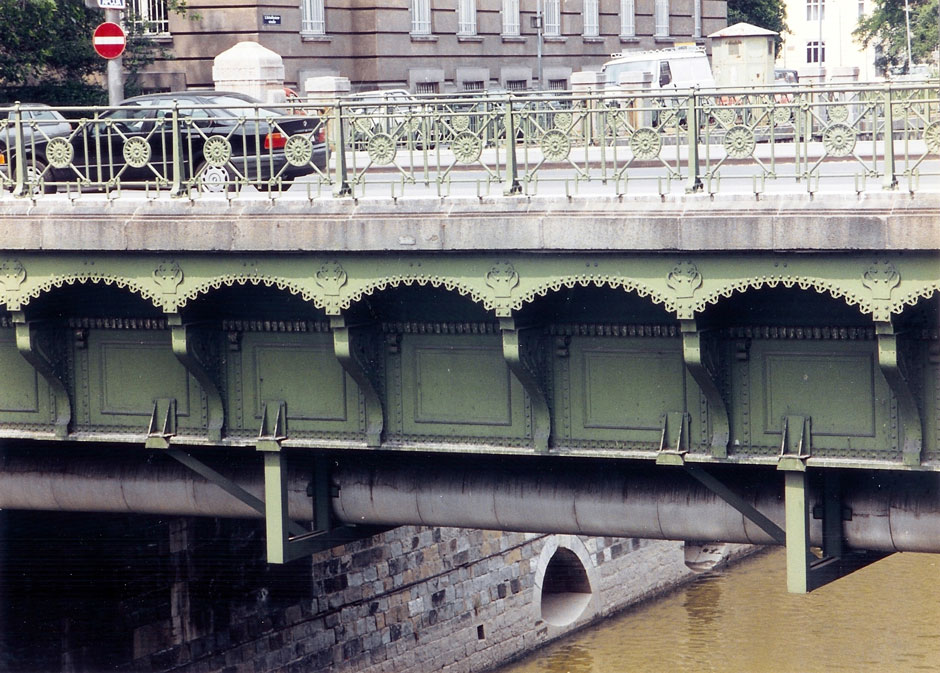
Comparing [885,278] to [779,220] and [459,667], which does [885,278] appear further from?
[459,667]

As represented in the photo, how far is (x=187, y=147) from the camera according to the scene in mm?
18453

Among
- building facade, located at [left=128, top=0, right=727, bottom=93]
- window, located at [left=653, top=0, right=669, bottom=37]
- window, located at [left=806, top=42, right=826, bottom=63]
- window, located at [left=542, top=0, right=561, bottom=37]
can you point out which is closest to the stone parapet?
building facade, located at [left=128, top=0, right=727, bottom=93]

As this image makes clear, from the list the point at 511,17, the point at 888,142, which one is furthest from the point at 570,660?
the point at 511,17

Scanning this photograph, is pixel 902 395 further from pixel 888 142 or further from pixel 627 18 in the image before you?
pixel 627 18

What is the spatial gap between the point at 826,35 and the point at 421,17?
6304 cm

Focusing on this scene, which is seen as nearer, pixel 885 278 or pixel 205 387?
pixel 885 278

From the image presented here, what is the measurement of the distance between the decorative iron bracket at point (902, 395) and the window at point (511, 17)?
33.0 meters

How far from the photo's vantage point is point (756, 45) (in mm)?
32219

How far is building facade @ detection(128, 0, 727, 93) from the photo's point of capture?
35.3 metres

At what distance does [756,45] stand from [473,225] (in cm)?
2128

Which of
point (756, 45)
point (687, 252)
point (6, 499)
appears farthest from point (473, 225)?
point (756, 45)

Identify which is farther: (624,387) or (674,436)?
(624,387)

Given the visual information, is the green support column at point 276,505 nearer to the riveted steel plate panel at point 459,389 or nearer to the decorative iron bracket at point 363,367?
the decorative iron bracket at point 363,367

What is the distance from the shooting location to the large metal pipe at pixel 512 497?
1281cm
